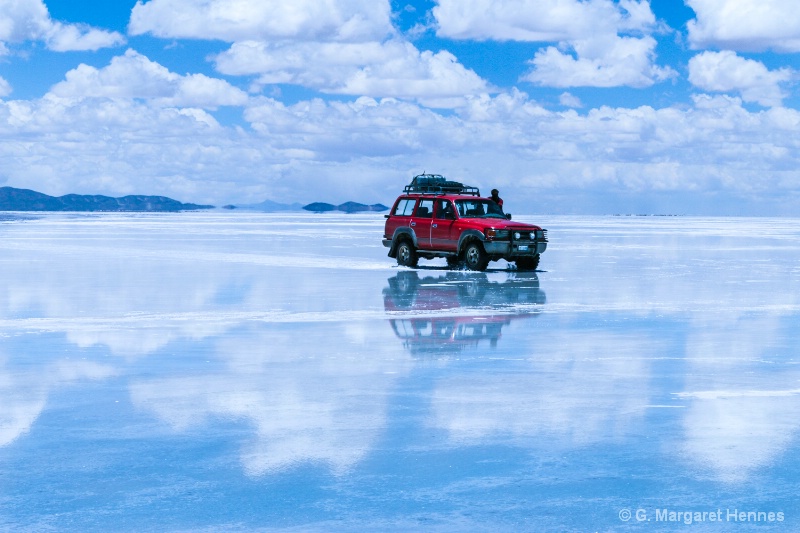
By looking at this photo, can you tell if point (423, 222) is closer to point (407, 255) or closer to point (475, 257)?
point (407, 255)

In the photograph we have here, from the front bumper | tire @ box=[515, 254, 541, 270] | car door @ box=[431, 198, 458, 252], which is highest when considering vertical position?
car door @ box=[431, 198, 458, 252]

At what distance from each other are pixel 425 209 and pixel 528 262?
10.3 feet

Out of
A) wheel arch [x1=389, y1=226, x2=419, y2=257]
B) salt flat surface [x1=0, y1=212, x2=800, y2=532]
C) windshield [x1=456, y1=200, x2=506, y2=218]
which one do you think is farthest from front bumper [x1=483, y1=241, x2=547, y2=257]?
salt flat surface [x1=0, y1=212, x2=800, y2=532]

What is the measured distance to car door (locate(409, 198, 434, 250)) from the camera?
3103cm

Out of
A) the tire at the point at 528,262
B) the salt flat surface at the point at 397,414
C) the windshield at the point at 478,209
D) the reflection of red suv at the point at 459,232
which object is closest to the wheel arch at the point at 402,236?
the reflection of red suv at the point at 459,232

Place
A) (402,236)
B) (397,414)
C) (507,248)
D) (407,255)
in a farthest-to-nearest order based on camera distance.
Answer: (402,236) < (407,255) < (507,248) < (397,414)

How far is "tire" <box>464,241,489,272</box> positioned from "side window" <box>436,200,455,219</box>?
1.06 metres

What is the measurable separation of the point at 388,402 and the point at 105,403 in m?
2.34

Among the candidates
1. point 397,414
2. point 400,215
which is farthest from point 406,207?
point 397,414

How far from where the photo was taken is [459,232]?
98.9 feet

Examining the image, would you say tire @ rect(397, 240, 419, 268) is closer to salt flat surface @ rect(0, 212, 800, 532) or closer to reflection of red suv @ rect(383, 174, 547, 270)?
reflection of red suv @ rect(383, 174, 547, 270)

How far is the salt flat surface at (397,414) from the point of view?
6.43 meters

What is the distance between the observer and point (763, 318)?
17156 mm

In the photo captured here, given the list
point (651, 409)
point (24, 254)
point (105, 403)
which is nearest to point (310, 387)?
point (105, 403)
